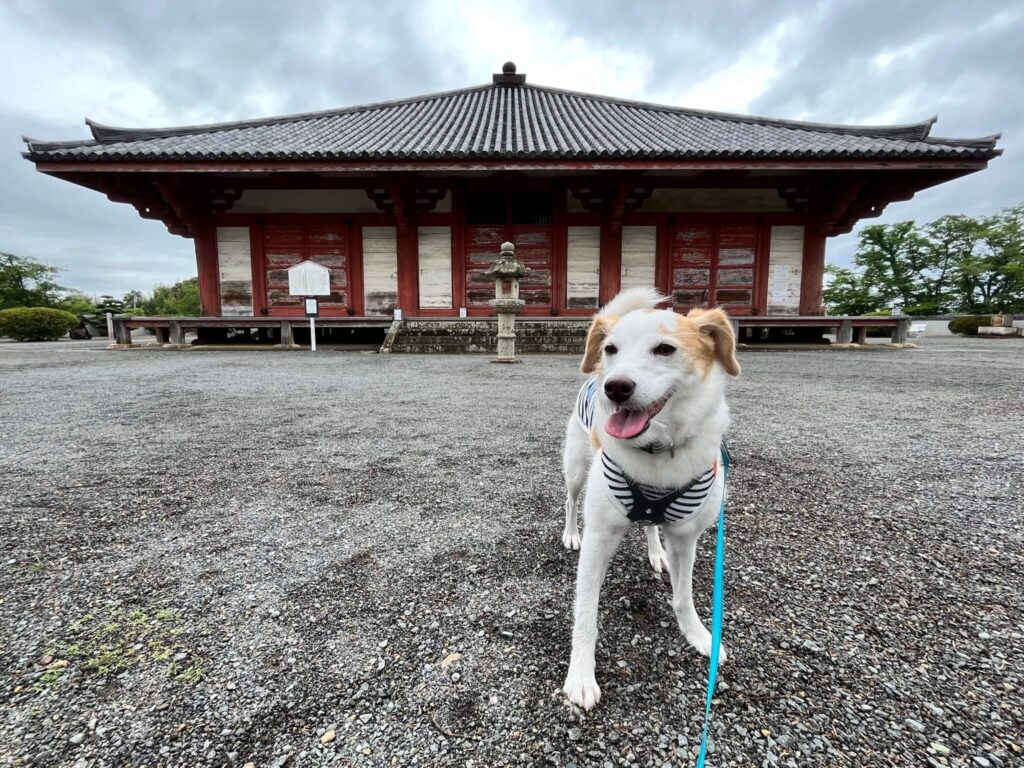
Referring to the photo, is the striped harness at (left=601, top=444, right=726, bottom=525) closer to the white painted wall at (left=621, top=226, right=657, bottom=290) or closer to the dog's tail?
the dog's tail

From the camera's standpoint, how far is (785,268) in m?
11.6

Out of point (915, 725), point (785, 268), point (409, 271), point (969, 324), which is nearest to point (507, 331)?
point (409, 271)

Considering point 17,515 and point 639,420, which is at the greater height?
point 639,420

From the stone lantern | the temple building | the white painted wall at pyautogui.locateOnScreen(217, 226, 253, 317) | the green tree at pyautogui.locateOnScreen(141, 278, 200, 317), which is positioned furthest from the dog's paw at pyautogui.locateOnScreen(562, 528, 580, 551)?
the green tree at pyautogui.locateOnScreen(141, 278, 200, 317)

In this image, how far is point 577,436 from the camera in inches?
A: 68.6

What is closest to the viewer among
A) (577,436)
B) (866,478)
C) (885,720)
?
(885,720)

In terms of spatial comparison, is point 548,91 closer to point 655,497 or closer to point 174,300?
point 655,497

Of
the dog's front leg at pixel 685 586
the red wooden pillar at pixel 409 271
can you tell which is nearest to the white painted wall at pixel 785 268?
the red wooden pillar at pixel 409 271

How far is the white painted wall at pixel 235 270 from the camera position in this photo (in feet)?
38.2

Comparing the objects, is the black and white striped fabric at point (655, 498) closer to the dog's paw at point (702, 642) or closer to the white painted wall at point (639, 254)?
the dog's paw at point (702, 642)

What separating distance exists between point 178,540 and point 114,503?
2.20 feet

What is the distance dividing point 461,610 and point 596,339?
3.35 feet

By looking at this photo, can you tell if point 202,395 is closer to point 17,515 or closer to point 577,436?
point 17,515

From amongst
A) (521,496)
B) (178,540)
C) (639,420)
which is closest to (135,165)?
(178,540)
